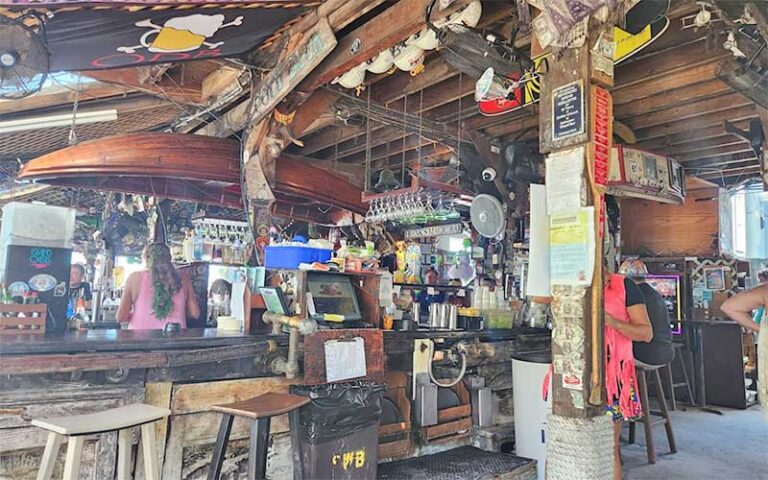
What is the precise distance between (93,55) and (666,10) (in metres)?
3.26

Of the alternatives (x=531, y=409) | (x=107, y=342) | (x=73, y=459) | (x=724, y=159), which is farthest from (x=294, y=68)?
(x=724, y=159)

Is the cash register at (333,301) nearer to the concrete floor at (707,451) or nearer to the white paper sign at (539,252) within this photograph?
the white paper sign at (539,252)

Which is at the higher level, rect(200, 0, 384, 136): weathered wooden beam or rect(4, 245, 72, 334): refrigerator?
rect(200, 0, 384, 136): weathered wooden beam

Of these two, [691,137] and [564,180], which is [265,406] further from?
[691,137]

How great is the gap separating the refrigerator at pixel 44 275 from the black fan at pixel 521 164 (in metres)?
3.95

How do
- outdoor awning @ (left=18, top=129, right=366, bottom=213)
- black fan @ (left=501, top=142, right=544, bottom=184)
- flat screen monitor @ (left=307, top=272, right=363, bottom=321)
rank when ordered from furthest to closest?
black fan @ (left=501, top=142, right=544, bottom=184) < outdoor awning @ (left=18, top=129, right=366, bottom=213) < flat screen monitor @ (left=307, top=272, right=363, bottom=321)

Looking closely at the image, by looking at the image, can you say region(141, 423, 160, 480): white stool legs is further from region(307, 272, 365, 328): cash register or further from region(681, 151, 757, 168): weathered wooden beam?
region(681, 151, 757, 168): weathered wooden beam

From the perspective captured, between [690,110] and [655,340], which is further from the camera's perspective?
[690,110]

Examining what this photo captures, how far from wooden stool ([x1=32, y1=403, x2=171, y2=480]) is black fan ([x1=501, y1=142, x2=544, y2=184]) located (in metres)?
4.02

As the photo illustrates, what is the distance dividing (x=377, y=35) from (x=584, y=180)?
1.56 metres

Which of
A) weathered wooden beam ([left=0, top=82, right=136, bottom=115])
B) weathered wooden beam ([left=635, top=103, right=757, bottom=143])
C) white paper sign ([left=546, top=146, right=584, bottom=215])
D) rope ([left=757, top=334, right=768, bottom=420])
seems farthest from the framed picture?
weathered wooden beam ([left=0, top=82, right=136, bottom=115])

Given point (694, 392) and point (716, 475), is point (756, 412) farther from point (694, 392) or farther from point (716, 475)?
point (716, 475)

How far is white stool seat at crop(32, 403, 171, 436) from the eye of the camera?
184cm

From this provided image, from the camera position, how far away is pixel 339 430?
2.79 metres
